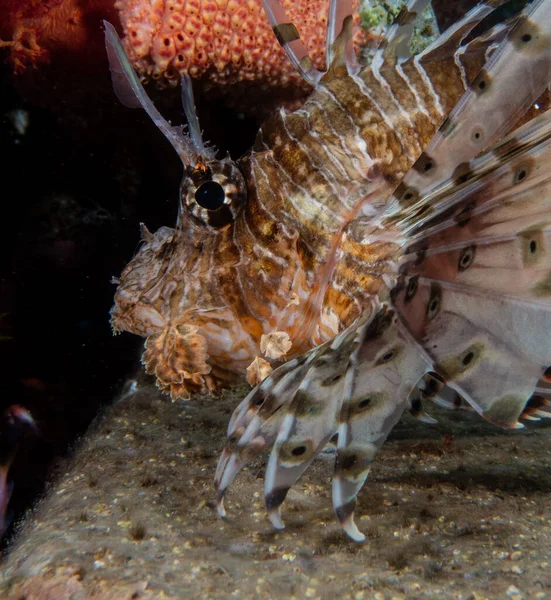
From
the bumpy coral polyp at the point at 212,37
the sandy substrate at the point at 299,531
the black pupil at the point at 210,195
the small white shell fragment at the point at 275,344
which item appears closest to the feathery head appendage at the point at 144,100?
the black pupil at the point at 210,195

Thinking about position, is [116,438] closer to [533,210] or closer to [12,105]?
[533,210]

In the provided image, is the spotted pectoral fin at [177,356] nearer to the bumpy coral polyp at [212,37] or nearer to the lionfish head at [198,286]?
the lionfish head at [198,286]

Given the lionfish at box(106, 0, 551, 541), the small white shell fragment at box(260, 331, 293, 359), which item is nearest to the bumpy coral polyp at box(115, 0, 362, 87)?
the lionfish at box(106, 0, 551, 541)

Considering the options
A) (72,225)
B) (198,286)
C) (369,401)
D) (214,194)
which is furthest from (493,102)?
(72,225)

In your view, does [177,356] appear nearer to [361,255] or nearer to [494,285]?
[361,255]

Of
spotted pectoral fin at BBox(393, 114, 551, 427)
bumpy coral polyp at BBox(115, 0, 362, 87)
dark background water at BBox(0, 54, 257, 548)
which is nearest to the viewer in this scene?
spotted pectoral fin at BBox(393, 114, 551, 427)

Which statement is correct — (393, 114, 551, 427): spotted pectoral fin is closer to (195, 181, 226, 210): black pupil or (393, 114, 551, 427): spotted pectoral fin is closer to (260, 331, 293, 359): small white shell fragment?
(260, 331, 293, 359): small white shell fragment
